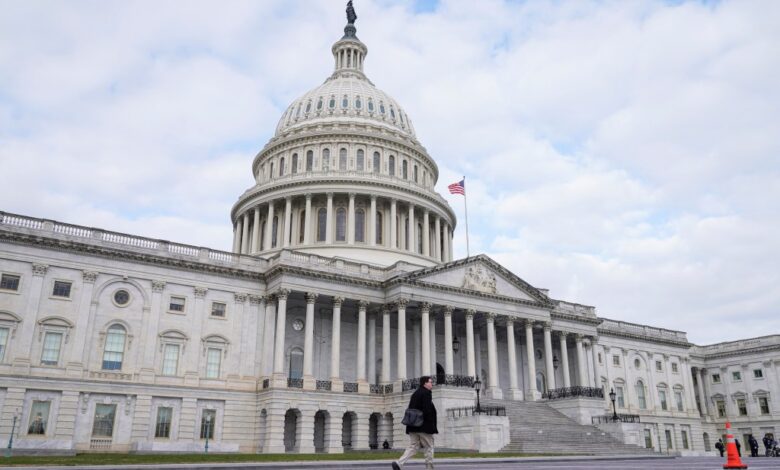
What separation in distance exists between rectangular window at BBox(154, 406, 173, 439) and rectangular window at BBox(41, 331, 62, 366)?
24.8 ft

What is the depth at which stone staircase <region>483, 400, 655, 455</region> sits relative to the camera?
1671 inches

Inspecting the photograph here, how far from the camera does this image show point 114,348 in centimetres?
4434

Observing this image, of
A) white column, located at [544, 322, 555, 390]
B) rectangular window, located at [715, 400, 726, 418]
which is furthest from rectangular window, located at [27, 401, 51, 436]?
rectangular window, located at [715, 400, 726, 418]

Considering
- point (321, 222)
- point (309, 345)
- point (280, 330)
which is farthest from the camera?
point (321, 222)

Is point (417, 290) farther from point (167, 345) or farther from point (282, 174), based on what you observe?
point (282, 174)

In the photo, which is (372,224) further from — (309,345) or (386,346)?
(309,345)

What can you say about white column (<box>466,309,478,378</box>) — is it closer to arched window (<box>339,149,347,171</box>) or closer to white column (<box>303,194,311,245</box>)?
white column (<box>303,194,311,245</box>)

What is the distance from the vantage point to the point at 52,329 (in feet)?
139

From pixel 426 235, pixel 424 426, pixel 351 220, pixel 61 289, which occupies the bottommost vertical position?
pixel 424 426

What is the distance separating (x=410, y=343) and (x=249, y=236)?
977 inches

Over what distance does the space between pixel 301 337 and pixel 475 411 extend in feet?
54.0

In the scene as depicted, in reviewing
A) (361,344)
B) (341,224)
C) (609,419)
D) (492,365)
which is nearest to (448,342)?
(492,365)

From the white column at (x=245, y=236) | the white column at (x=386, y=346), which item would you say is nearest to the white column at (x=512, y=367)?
the white column at (x=386, y=346)

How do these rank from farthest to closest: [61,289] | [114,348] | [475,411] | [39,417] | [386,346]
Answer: [386,346]
[114,348]
[61,289]
[475,411]
[39,417]
